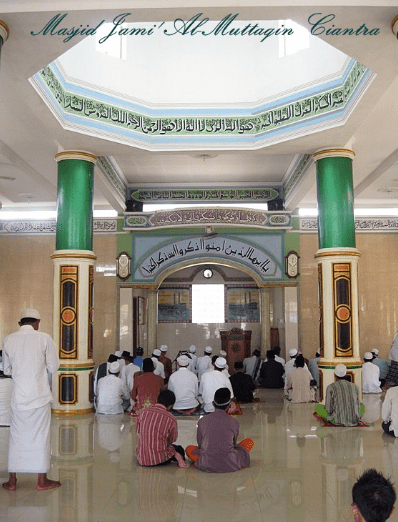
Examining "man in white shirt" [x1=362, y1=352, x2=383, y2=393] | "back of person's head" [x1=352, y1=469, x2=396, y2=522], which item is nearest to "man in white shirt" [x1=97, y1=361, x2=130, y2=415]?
"man in white shirt" [x1=362, y1=352, x2=383, y2=393]

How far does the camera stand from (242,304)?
13.7 m

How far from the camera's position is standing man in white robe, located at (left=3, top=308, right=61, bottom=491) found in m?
3.91

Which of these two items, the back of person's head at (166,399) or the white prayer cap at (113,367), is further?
the white prayer cap at (113,367)

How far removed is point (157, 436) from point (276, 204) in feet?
23.2

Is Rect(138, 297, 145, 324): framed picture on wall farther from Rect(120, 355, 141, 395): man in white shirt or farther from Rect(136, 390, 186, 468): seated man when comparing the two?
Rect(136, 390, 186, 468): seated man

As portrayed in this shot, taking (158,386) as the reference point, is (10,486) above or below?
below

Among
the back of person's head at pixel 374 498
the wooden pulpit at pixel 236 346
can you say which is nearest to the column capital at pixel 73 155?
the wooden pulpit at pixel 236 346

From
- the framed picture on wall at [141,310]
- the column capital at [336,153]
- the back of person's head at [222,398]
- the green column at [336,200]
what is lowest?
the back of person's head at [222,398]

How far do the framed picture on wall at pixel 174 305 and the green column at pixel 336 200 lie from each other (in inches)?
262

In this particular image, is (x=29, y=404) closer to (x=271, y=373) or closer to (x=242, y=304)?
(x=271, y=373)

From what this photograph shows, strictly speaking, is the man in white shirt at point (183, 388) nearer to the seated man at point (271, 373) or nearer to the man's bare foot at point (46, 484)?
the seated man at point (271, 373)

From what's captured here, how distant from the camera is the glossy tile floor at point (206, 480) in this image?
3502mm

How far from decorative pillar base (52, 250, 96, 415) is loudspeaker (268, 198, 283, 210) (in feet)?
14.7

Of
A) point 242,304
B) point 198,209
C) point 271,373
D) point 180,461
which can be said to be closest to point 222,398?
point 180,461
